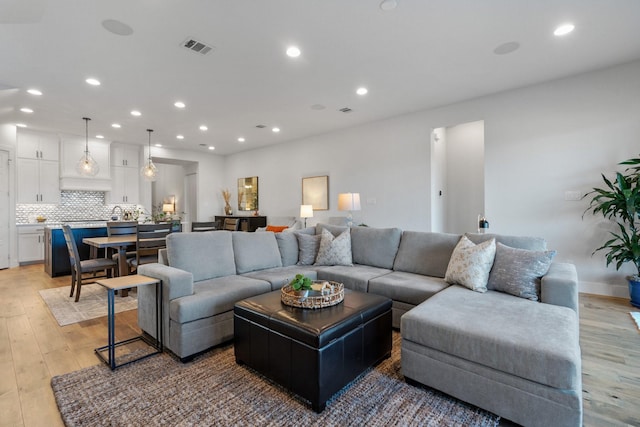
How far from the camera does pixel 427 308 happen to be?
78.0 inches

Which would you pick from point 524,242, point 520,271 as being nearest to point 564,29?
point 524,242

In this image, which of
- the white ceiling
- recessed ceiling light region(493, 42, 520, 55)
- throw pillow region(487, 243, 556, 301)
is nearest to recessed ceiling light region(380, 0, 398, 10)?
the white ceiling

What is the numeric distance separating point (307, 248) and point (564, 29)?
3486 millimetres

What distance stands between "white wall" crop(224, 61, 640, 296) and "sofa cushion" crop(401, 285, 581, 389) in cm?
259

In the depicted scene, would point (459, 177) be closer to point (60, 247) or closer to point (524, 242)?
point (524, 242)

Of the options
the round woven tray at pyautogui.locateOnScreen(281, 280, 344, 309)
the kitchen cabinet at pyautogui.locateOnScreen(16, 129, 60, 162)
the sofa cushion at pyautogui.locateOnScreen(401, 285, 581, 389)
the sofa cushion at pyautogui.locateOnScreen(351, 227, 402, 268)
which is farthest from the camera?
the kitchen cabinet at pyautogui.locateOnScreen(16, 129, 60, 162)

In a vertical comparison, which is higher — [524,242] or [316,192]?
[316,192]

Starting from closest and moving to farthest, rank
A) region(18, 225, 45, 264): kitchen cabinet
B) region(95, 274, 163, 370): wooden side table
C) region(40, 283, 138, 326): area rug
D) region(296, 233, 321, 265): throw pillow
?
1. region(95, 274, 163, 370): wooden side table
2. region(40, 283, 138, 326): area rug
3. region(296, 233, 321, 265): throw pillow
4. region(18, 225, 45, 264): kitchen cabinet

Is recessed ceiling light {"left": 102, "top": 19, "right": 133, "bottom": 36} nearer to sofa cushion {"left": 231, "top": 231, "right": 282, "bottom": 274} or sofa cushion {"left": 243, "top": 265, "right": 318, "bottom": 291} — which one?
sofa cushion {"left": 231, "top": 231, "right": 282, "bottom": 274}

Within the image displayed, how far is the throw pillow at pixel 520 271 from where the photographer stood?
2.26 m

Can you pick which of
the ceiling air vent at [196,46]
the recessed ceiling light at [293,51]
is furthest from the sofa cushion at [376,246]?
the ceiling air vent at [196,46]

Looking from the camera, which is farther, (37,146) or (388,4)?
(37,146)

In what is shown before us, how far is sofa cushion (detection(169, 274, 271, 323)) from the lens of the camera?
7.27ft

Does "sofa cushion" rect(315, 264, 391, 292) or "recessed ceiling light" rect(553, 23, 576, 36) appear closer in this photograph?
"recessed ceiling light" rect(553, 23, 576, 36)
